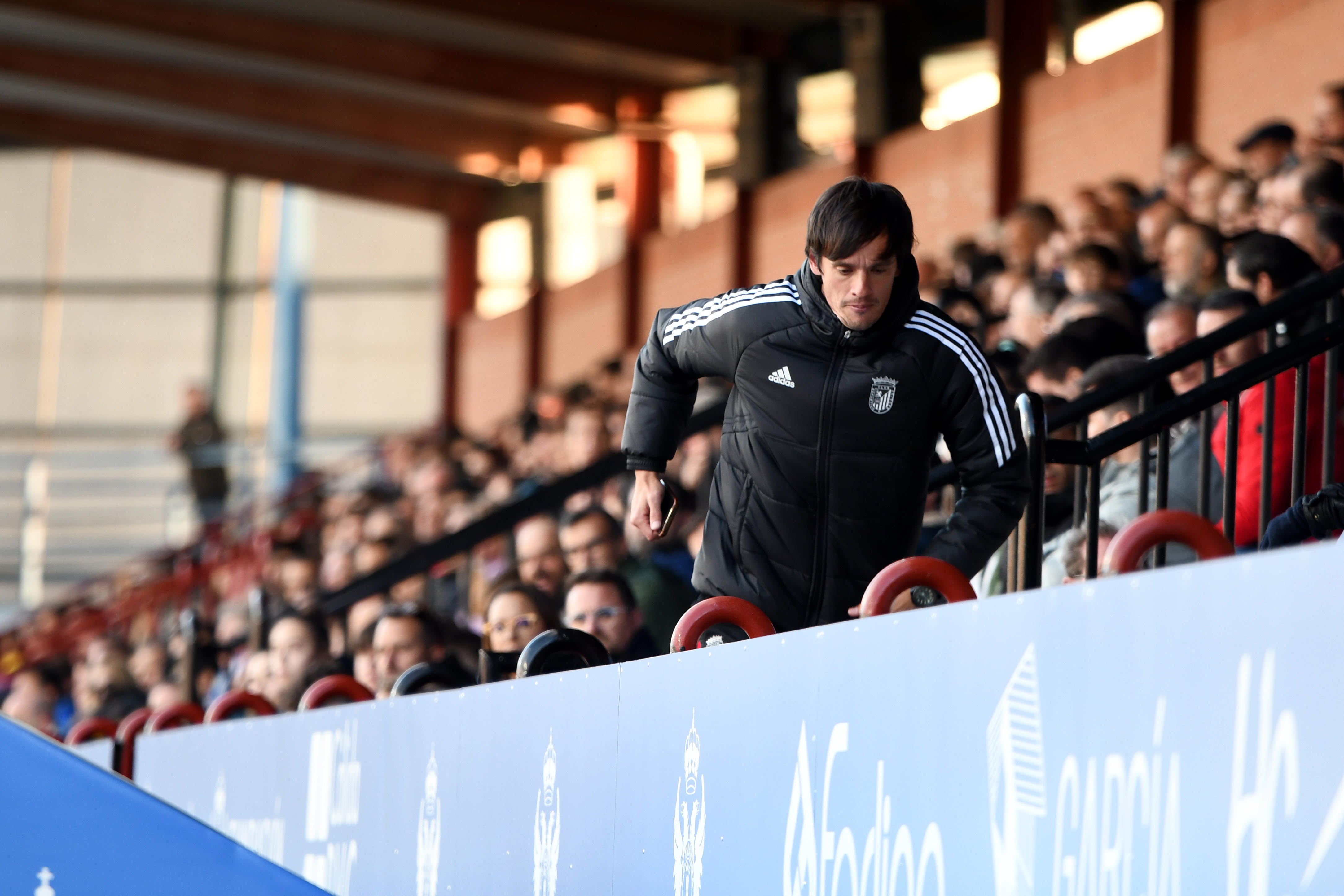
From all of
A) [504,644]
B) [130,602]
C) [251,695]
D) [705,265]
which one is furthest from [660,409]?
[130,602]

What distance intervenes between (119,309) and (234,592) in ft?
23.7

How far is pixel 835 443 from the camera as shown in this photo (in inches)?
135

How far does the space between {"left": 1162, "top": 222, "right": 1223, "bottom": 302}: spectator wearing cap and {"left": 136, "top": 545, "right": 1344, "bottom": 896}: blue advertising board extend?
3252 millimetres

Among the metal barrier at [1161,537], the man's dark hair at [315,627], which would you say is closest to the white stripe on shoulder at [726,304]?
the metal barrier at [1161,537]

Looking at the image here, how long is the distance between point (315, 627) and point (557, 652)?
128 inches

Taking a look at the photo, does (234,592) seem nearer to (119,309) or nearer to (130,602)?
(130,602)

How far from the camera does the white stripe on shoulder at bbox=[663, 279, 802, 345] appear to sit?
351cm

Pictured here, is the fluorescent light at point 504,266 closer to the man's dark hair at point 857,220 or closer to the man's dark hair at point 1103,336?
the man's dark hair at point 1103,336

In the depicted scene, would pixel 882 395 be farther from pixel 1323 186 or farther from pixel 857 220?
pixel 1323 186

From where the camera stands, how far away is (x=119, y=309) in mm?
22078

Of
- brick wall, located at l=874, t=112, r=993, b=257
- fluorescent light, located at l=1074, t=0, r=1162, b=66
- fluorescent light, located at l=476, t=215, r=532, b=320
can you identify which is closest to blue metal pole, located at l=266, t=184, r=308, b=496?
fluorescent light, located at l=476, t=215, r=532, b=320

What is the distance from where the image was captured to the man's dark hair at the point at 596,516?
21.2ft

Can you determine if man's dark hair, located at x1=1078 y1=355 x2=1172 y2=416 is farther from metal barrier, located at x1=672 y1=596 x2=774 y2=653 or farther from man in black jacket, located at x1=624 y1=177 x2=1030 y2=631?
metal barrier, located at x1=672 y1=596 x2=774 y2=653

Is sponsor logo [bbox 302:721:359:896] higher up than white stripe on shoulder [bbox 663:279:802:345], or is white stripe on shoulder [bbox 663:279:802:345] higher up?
white stripe on shoulder [bbox 663:279:802:345]
